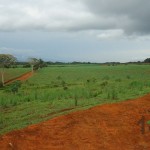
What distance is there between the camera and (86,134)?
9.15m

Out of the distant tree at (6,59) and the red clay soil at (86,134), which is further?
the distant tree at (6,59)

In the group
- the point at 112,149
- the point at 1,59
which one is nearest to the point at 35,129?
the point at 112,149

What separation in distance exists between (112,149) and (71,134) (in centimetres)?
140

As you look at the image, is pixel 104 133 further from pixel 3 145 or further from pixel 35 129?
pixel 3 145

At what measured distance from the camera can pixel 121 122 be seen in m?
10.1

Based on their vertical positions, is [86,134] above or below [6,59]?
below

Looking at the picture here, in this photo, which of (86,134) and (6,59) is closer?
(86,134)

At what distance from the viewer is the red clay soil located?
8570mm

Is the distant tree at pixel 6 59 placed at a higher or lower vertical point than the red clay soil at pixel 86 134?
higher

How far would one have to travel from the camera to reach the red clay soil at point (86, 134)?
8570mm

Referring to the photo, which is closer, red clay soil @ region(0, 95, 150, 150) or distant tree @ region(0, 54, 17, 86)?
red clay soil @ region(0, 95, 150, 150)

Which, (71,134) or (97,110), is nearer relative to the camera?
(71,134)

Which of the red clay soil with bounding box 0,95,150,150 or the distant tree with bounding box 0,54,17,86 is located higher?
the distant tree with bounding box 0,54,17,86

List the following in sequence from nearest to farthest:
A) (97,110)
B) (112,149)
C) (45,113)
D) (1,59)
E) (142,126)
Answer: (112,149) → (142,126) → (97,110) → (45,113) → (1,59)
